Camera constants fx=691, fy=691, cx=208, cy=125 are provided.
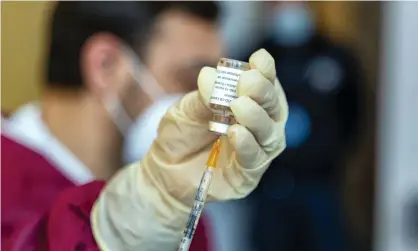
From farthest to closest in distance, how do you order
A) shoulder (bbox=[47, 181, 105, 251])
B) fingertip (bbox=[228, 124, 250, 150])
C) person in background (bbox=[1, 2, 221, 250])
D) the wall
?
1. the wall
2. person in background (bbox=[1, 2, 221, 250])
3. shoulder (bbox=[47, 181, 105, 251])
4. fingertip (bbox=[228, 124, 250, 150])

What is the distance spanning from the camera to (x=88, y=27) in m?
1.23

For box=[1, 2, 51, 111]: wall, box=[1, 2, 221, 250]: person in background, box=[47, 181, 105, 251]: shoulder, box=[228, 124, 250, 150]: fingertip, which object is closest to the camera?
box=[228, 124, 250, 150]: fingertip

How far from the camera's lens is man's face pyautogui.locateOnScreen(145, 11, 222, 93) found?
1.25 metres

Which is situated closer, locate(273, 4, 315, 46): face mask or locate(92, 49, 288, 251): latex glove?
locate(92, 49, 288, 251): latex glove

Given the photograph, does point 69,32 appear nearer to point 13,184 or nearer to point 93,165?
point 93,165

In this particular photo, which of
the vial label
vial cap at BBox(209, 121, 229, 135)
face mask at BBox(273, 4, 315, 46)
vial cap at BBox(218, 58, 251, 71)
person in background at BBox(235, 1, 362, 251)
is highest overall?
face mask at BBox(273, 4, 315, 46)

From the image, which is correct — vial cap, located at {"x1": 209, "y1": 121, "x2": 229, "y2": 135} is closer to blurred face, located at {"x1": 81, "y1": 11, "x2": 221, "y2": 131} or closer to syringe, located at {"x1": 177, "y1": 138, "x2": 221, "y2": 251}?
syringe, located at {"x1": 177, "y1": 138, "x2": 221, "y2": 251}

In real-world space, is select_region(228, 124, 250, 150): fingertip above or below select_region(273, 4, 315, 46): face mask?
below

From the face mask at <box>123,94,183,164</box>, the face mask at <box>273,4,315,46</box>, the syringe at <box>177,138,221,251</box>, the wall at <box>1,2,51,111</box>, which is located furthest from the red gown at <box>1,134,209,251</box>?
the face mask at <box>273,4,315,46</box>

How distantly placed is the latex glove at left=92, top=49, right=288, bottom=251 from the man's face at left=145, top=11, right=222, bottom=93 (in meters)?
0.59

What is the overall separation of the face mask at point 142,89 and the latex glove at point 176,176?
1.84 ft

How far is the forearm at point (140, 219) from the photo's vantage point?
2.11ft

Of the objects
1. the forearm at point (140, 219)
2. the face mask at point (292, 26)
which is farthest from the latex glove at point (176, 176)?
the face mask at point (292, 26)

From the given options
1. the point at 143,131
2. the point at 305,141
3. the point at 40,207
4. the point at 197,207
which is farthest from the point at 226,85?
the point at 305,141
